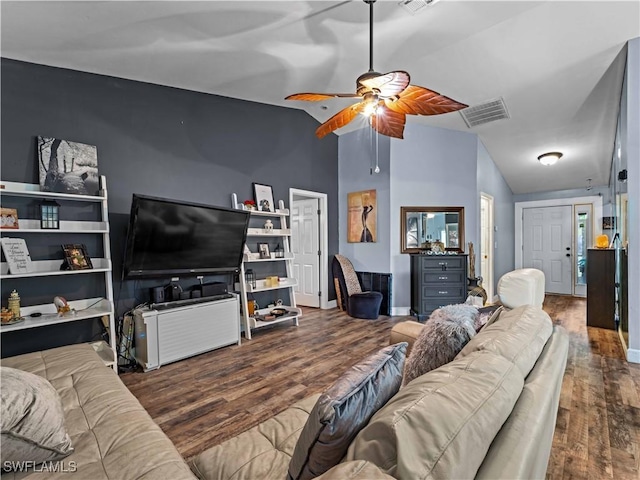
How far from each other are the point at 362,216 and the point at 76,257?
12.5 ft

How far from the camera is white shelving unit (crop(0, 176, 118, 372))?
2.49 meters

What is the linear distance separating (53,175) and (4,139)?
41 centimetres

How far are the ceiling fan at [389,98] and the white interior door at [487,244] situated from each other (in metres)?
3.53

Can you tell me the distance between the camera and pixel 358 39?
2.81 m

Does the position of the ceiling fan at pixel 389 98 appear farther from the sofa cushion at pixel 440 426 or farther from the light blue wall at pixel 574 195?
the light blue wall at pixel 574 195

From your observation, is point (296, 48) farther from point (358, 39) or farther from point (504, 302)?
point (504, 302)

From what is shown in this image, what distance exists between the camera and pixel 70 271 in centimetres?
264

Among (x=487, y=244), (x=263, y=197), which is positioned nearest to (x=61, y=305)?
(x=263, y=197)

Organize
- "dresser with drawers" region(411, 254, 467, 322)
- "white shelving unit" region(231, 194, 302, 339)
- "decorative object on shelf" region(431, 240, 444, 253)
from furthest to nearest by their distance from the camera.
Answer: "decorative object on shelf" region(431, 240, 444, 253) → "dresser with drawers" region(411, 254, 467, 322) → "white shelving unit" region(231, 194, 302, 339)

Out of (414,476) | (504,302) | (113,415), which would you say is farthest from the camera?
(504,302)

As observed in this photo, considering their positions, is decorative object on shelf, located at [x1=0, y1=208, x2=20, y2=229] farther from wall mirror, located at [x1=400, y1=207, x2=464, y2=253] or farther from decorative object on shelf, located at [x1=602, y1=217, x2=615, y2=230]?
decorative object on shelf, located at [x1=602, y1=217, x2=615, y2=230]

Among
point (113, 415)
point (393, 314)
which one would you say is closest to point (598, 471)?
point (113, 415)

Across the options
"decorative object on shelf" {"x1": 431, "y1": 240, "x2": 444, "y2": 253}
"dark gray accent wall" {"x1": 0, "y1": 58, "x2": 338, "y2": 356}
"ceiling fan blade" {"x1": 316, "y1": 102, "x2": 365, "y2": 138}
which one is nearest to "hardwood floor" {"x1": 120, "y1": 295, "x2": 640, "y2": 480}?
"dark gray accent wall" {"x1": 0, "y1": 58, "x2": 338, "y2": 356}

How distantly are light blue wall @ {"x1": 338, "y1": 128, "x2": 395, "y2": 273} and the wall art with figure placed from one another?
7cm
